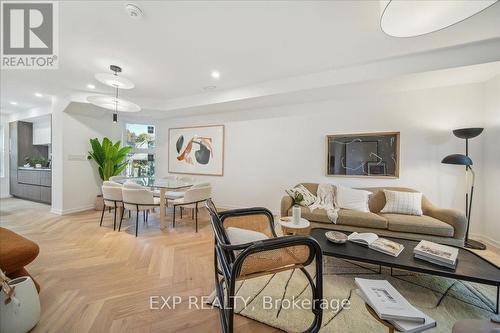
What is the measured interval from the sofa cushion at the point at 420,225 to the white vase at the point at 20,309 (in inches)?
141

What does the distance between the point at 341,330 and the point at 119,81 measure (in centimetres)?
350

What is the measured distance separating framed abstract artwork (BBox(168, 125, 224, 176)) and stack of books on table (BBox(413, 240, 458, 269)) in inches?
146

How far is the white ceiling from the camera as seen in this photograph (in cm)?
184

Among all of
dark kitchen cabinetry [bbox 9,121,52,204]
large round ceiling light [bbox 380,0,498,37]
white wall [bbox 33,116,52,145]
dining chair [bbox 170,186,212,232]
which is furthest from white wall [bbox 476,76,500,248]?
white wall [bbox 33,116,52,145]

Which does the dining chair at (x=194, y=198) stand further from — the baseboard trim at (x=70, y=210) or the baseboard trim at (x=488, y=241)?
the baseboard trim at (x=488, y=241)

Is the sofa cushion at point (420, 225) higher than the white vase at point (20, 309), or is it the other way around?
the sofa cushion at point (420, 225)

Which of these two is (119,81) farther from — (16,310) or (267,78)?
(16,310)

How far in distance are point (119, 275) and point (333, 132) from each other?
3.81 m

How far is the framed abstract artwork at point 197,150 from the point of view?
470 cm

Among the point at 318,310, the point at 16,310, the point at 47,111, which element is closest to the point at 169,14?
the point at 16,310

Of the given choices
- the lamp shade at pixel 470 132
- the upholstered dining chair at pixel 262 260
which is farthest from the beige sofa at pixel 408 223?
the upholstered dining chair at pixel 262 260

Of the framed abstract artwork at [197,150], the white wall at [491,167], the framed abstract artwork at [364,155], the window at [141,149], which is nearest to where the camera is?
the white wall at [491,167]

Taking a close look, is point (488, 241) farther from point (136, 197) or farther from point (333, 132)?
point (136, 197)

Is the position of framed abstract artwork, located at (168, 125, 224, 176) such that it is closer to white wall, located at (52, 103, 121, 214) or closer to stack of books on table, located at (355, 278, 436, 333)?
white wall, located at (52, 103, 121, 214)
